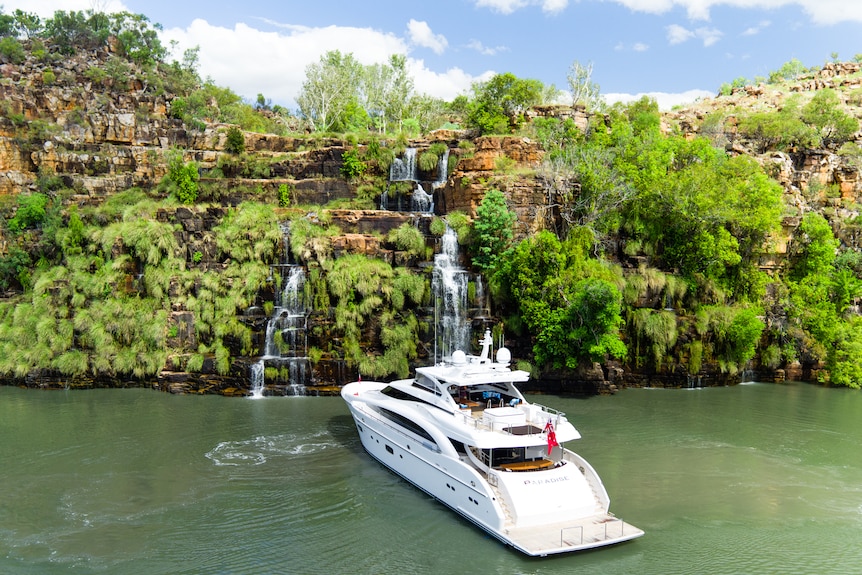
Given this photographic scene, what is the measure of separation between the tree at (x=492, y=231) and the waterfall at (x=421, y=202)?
20.6 feet

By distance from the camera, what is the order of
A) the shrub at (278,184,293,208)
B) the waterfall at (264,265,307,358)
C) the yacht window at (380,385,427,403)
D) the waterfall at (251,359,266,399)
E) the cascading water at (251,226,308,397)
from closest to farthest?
1. the yacht window at (380,385,427,403)
2. the waterfall at (251,359,266,399)
3. the cascading water at (251,226,308,397)
4. the waterfall at (264,265,307,358)
5. the shrub at (278,184,293,208)

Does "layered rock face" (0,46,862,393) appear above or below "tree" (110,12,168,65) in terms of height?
below

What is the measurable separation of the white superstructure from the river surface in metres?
0.50

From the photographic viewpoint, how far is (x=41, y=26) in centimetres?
5625

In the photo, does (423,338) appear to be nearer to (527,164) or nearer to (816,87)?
(527,164)

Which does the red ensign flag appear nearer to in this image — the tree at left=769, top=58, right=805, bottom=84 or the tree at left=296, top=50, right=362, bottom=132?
the tree at left=296, top=50, right=362, bottom=132

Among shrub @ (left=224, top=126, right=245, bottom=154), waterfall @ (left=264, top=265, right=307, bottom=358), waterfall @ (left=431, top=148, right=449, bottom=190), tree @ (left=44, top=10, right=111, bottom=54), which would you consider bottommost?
waterfall @ (left=264, top=265, right=307, bottom=358)

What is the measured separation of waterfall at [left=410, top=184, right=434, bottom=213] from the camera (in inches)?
1529

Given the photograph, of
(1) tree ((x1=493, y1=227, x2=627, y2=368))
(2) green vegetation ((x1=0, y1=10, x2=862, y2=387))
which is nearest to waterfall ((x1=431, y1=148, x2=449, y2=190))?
(2) green vegetation ((x1=0, y1=10, x2=862, y2=387))

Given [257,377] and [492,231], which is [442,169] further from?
[257,377]

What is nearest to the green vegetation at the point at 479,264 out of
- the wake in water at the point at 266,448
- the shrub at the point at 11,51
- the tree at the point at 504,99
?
the tree at the point at 504,99

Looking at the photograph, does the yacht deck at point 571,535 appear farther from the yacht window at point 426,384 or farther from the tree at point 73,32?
the tree at point 73,32

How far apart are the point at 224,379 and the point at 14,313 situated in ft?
40.6

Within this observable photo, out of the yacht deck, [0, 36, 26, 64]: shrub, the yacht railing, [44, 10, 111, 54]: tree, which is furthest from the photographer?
[44, 10, 111, 54]: tree
